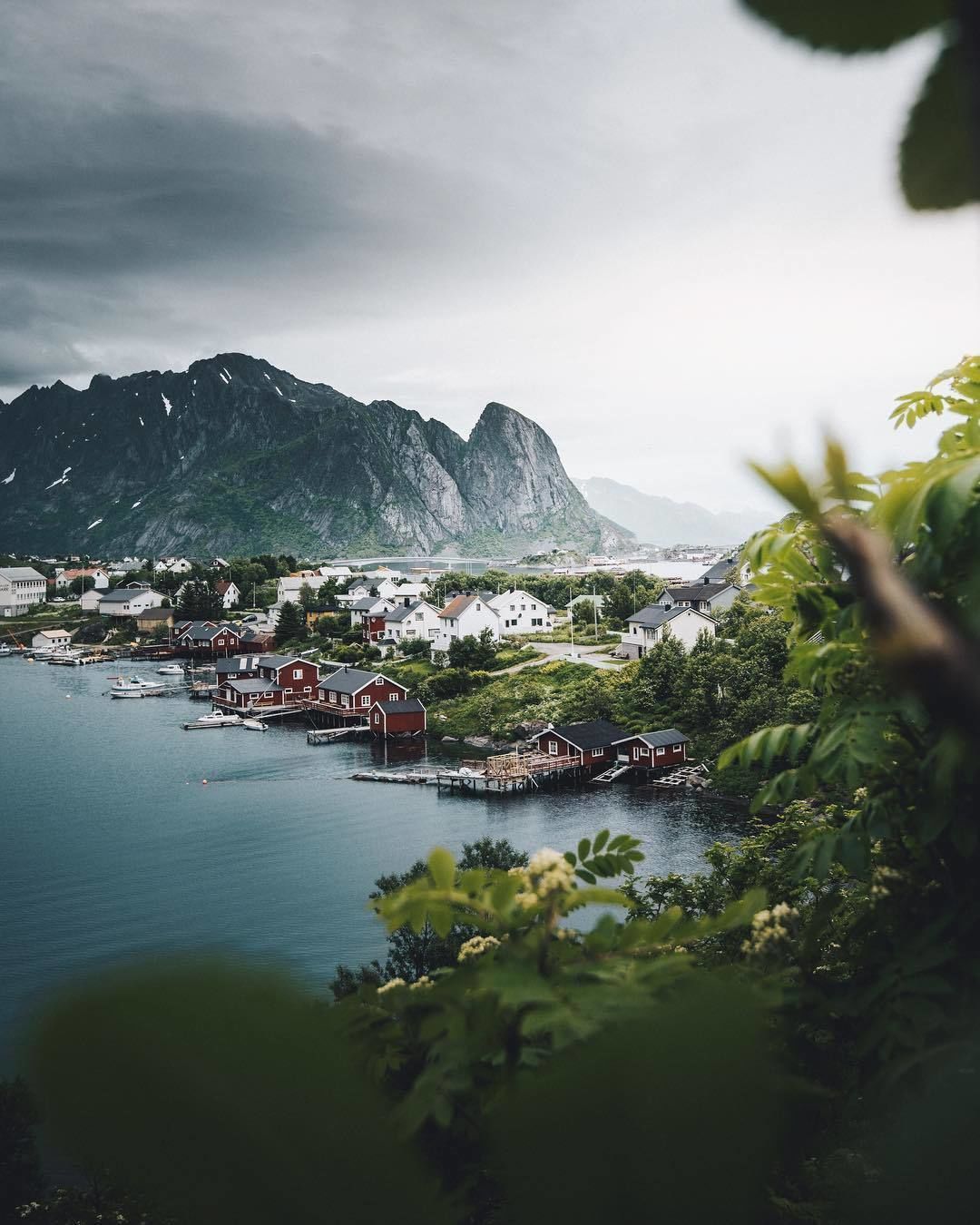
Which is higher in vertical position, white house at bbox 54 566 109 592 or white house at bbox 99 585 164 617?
white house at bbox 54 566 109 592

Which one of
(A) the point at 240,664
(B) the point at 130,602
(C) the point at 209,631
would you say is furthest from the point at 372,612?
(B) the point at 130,602

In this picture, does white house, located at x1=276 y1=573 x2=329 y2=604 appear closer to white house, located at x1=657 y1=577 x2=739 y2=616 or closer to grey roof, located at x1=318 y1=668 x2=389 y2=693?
grey roof, located at x1=318 y1=668 x2=389 y2=693

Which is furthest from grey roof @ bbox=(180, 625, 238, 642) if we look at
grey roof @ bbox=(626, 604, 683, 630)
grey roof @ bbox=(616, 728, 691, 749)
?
grey roof @ bbox=(616, 728, 691, 749)

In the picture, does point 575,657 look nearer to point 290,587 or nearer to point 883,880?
point 883,880

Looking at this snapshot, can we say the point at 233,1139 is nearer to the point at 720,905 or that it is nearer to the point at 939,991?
the point at 939,991

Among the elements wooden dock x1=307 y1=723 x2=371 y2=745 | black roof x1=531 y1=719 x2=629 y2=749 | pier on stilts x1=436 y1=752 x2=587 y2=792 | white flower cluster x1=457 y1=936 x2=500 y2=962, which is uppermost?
white flower cluster x1=457 y1=936 x2=500 y2=962

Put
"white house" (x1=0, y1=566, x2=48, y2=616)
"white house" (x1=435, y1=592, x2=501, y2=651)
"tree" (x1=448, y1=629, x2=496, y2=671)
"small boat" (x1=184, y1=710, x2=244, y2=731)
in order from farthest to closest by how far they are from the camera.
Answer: "white house" (x1=0, y1=566, x2=48, y2=616), "white house" (x1=435, y1=592, x2=501, y2=651), "tree" (x1=448, y1=629, x2=496, y2=671), "small boat" (x1=184, y1=710, x2=244, y2=731)

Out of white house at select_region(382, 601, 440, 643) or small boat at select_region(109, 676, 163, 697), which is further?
white house at select_region(382, 601, 440, 643)
